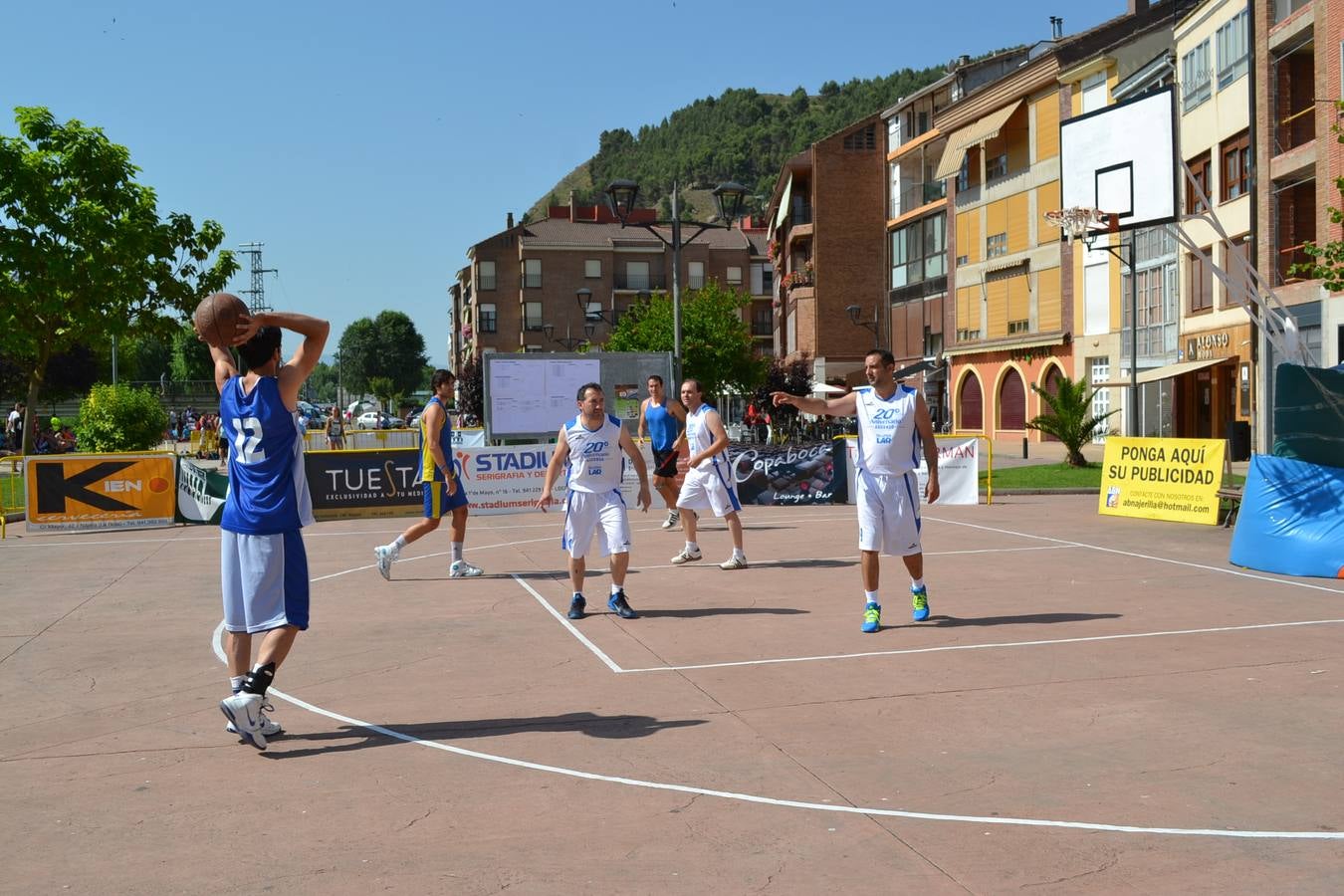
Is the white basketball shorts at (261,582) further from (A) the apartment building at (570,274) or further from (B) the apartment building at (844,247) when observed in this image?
(A) the apartment building at (570,274)

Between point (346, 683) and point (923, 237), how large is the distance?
50476mm

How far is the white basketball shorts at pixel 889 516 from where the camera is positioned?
360 inches

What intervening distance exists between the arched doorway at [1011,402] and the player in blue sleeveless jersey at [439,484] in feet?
122

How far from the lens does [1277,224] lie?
30.2 meters

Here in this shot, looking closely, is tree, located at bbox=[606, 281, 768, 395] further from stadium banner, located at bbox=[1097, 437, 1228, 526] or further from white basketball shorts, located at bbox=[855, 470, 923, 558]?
white basketball shorts, located at bbox=[855, 470, 923, 558]

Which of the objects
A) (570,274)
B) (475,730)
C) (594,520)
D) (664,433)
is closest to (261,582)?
(475,730)

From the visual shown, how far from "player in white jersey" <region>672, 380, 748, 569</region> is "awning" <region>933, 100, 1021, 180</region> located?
36190 millimetres

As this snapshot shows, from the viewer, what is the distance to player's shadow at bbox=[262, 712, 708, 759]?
6098mm

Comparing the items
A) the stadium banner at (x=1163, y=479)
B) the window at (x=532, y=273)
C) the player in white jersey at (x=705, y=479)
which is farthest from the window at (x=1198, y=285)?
the window at (x=532, y=273)

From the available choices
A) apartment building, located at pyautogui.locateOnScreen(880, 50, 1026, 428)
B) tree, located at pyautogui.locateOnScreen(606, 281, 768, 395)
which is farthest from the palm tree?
apartment building, located at pyautogui.locateOnScreen(880, 50, 1026, 428)

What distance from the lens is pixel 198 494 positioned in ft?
67.9

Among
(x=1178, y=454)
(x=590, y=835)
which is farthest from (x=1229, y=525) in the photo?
(x=590, y=835)

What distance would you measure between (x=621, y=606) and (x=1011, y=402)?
133ft

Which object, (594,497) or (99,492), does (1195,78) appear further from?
(594,497)
